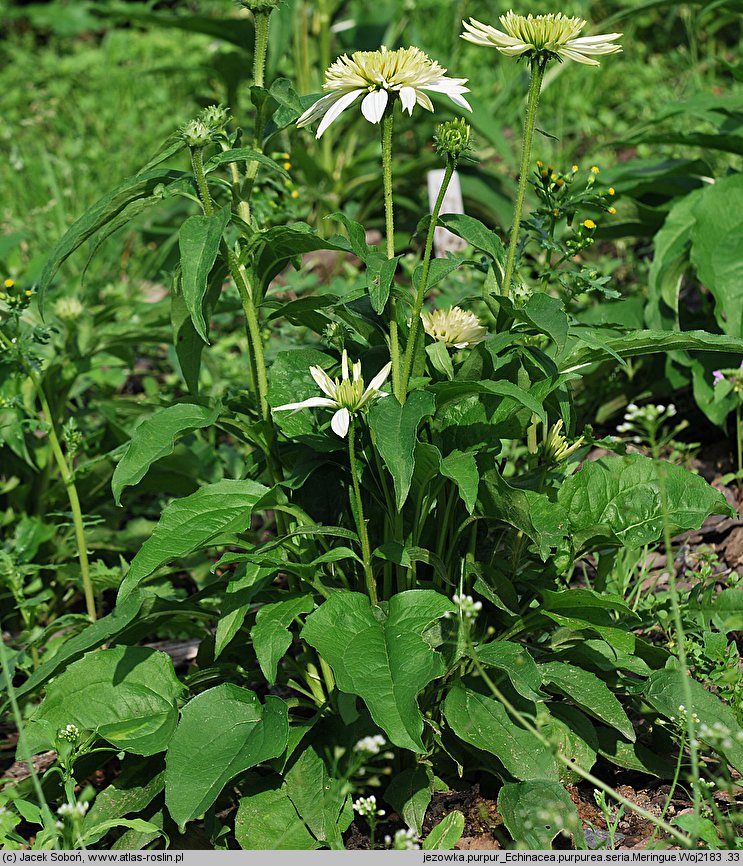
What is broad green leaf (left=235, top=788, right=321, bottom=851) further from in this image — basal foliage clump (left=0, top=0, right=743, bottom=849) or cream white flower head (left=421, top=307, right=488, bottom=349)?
cream white flower head (left=421, top=307, right=488, bottom=349)

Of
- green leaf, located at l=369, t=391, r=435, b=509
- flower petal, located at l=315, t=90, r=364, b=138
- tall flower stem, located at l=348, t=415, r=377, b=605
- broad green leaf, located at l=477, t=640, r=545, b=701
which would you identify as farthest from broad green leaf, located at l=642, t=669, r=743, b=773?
flower petal, located at l=315, t=90, r=364, b=138

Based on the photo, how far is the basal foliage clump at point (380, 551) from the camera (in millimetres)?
1715

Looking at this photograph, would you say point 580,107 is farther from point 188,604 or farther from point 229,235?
point 188,604

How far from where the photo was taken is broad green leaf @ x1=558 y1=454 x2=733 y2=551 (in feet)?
6.26

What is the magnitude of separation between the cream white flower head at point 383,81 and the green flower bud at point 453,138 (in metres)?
0.04

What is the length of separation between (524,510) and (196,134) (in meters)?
0.87

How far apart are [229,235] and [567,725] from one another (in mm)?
1649

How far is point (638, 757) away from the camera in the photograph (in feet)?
6.45

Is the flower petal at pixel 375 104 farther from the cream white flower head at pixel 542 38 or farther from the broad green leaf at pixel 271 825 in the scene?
the broad green leaf at pixel 271 825

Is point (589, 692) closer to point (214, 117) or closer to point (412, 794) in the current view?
point (412, 794)

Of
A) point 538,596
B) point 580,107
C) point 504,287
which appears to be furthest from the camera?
point 580,107

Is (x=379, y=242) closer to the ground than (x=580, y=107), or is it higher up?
closer to the ground

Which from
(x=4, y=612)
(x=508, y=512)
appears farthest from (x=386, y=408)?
(x=4, y=612)

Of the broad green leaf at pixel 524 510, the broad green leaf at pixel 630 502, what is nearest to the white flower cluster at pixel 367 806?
the broad green leaf at pixel 524 510
